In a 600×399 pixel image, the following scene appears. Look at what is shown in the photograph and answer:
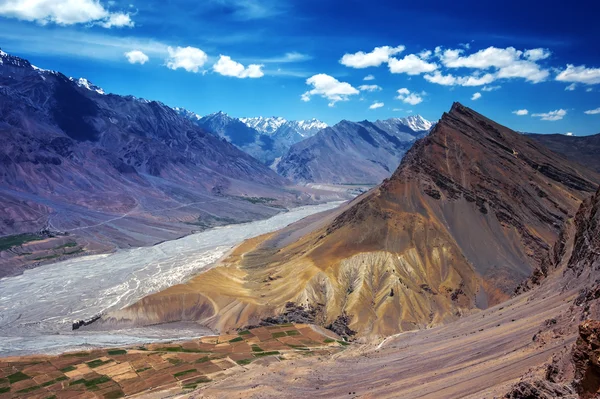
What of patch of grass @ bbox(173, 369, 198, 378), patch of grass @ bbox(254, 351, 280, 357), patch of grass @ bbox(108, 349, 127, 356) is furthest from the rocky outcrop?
patch of grass @ bbox(108, 349, 127, 356)

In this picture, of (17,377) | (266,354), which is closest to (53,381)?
(17,377)

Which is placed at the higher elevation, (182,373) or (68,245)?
A: (68,245)

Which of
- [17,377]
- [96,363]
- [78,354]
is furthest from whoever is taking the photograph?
[78,354]

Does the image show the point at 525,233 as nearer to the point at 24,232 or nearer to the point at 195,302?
the point at 195,302

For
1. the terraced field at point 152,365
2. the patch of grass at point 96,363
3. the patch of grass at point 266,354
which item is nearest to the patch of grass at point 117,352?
the terraced field at point 152,365

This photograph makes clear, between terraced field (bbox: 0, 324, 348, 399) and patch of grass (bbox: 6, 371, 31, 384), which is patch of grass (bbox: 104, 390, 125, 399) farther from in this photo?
patch of grass (bbox: 6, 371, 31, 384)

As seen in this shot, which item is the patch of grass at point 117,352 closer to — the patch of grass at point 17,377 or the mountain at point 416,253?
the patch of grass at point 17,377

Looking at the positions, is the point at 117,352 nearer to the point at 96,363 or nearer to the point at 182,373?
the point at 96,363
